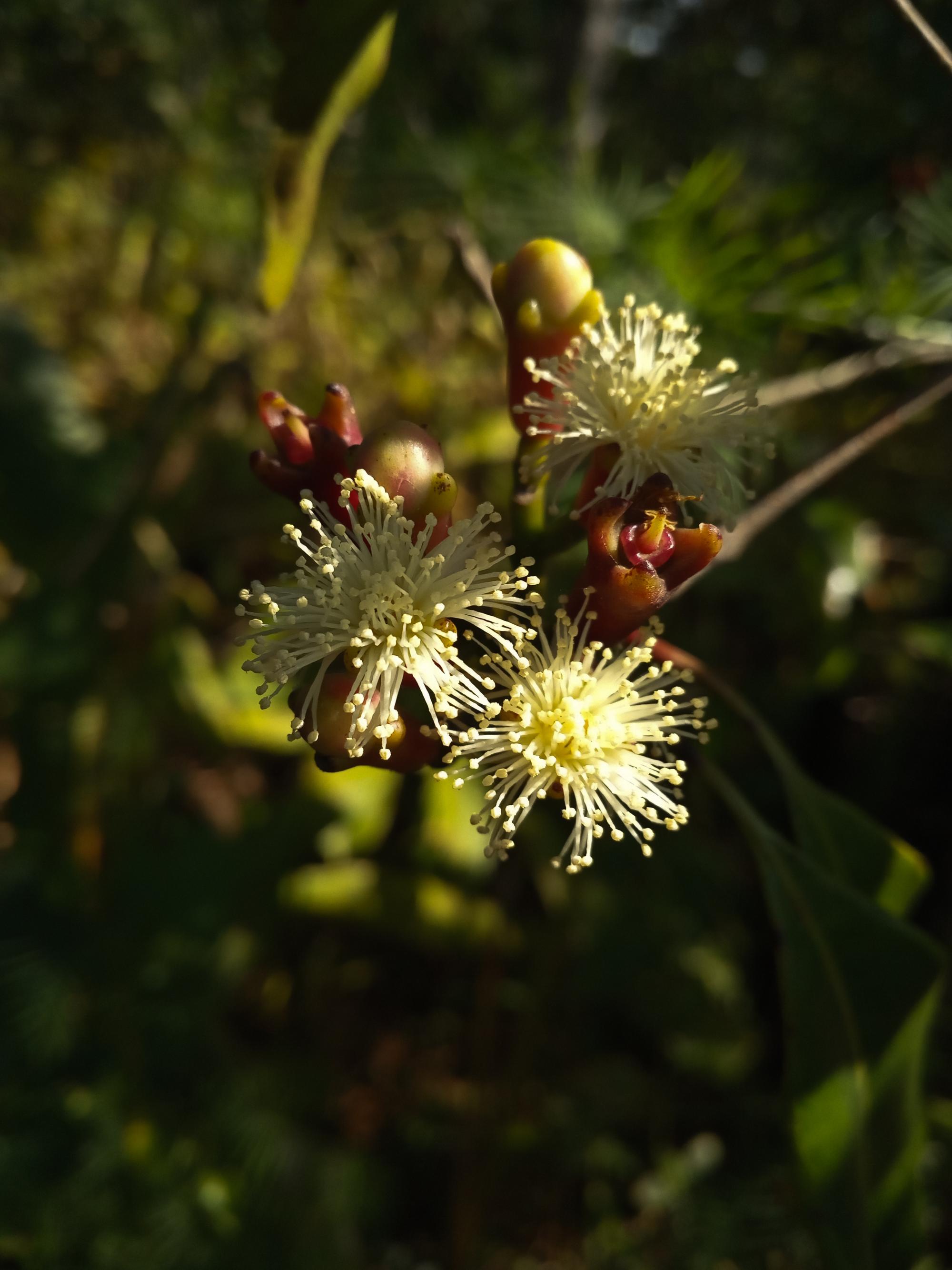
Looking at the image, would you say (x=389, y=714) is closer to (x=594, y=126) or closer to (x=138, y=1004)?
(x=138, y=1004)

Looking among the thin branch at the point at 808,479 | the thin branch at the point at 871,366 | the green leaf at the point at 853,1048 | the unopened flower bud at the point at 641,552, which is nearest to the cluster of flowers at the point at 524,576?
the unopened flower bud at the point at 641,552

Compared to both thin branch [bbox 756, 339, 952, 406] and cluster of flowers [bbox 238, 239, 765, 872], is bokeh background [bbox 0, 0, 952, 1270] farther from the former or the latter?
cluster of flowers [bbox 238, 239, 765, 872]

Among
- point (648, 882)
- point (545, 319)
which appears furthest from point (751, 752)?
point (545, 319)

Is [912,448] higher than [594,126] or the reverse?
the reverse

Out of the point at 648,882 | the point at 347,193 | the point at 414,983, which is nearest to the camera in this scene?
the point at 648,882

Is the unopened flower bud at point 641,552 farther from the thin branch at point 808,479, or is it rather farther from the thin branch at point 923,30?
the thin branch at point 923,30

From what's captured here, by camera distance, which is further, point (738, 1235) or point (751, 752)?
point (751, 752)
